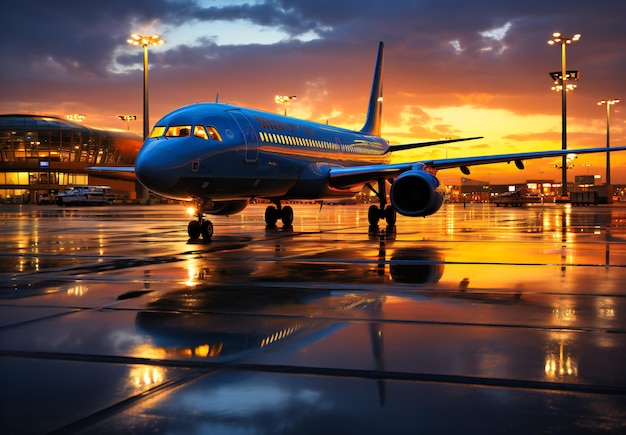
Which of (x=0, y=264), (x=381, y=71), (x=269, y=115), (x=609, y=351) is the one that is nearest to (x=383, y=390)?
(x=609, y=351)

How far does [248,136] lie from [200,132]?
6.46ft

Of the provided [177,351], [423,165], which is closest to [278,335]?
[177,351]

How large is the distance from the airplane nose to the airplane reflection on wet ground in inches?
206

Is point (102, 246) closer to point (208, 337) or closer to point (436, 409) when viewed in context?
point (208, 337)

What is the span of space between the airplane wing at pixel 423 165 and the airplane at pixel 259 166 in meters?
0.04

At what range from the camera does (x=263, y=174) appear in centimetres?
1970

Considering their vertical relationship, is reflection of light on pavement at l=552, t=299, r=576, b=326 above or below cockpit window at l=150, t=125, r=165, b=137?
below

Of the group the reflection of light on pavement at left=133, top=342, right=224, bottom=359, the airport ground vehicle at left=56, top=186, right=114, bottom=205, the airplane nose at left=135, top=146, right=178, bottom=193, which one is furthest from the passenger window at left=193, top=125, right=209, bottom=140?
the airport ground vehicle at left=56, top=186, right=114, bottom=205

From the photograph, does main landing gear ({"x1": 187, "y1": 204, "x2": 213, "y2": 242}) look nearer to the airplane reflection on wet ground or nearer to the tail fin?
the airplane reflection on wet ground

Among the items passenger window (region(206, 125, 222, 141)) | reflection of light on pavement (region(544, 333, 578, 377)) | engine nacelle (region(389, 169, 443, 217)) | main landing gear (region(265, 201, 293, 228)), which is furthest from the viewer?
main landing gear (region(265, 201, 293, 228))

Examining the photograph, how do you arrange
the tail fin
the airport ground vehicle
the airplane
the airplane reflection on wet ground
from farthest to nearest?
the airport ground vehicle, the tail fin, the airplane, the airplane reflection on wet ground

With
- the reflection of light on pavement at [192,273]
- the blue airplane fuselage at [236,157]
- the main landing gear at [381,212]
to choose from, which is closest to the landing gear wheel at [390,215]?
the main landing gear at [381,212]

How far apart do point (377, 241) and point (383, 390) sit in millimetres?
13070

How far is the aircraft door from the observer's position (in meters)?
18.8
